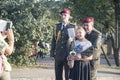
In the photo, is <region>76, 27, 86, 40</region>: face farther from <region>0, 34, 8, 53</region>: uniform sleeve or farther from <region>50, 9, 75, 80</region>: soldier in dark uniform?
<region>0, 34, 8, 53</region>: uniform sleeve

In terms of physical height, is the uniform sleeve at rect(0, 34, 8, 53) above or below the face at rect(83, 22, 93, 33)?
below

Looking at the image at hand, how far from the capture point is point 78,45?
815cm

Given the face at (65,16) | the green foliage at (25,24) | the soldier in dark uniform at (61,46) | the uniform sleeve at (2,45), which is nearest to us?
the uniform sleeve at (2,45)

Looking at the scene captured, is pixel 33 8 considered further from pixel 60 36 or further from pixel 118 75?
pixel 60 36

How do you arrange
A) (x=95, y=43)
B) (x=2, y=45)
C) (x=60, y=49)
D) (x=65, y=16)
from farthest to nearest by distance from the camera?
(x=60, y=49), (x=65, y=16), (x=95, y=43), (x=2, y=45)

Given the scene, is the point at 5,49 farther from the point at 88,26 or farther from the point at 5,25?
the point at 88,26

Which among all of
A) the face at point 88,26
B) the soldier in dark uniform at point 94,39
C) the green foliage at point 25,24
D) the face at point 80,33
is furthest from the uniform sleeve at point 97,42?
the green foliage at point 25,24

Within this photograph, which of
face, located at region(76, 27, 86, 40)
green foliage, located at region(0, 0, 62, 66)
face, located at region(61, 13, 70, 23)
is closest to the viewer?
face, located at region(76, 27, 86, 40)

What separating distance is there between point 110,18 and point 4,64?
13746mm

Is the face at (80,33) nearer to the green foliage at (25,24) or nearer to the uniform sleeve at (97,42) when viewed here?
the uniform sleeve at (97,42)

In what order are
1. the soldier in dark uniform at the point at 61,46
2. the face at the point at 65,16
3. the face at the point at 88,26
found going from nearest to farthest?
the face at the point at 88,26 < the face at the point at 65,16 < the soldier in dark uniform at the point at 61,46

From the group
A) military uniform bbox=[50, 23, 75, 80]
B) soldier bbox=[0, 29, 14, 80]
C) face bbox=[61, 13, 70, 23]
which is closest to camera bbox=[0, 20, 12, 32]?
soldier bbox=[0, 29, 14, 80]

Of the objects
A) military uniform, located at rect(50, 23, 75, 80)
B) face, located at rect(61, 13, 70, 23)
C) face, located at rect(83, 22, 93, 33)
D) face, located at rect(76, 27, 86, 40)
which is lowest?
military uniform, located at rect(50, 23, 75, 80)

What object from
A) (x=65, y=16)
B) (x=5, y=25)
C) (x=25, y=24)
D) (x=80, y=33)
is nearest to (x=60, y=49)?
(x=65, y=16)
